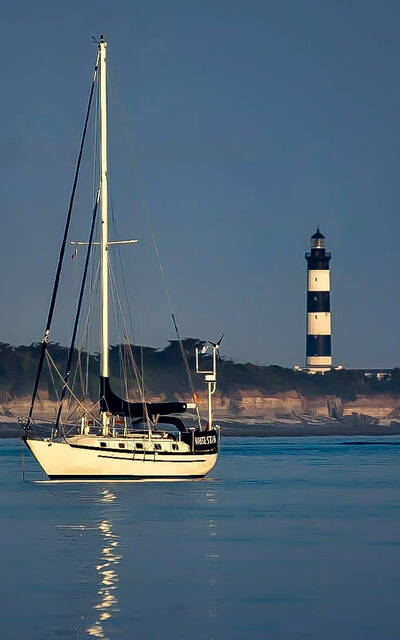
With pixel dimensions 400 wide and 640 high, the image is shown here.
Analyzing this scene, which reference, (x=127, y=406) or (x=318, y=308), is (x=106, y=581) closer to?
(x=127, y=406)

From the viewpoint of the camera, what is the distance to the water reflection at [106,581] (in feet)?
101

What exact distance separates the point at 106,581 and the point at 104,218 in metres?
34.2

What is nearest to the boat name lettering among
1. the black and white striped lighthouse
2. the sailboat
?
the sailboat

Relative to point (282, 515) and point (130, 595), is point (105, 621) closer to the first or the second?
point (130, 595)

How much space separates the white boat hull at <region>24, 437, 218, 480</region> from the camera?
6356cm

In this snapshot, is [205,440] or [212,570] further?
[205,440]

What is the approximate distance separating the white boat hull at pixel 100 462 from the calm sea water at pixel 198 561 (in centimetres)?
79

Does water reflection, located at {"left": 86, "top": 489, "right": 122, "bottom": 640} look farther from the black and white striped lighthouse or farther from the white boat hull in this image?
the black and white striped lighthouse

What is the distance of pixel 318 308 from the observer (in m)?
186

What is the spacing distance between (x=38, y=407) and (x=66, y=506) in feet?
463

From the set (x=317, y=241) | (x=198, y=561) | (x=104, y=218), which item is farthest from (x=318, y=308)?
(x=198, y=561)

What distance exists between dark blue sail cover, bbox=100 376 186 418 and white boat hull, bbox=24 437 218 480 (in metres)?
2.26

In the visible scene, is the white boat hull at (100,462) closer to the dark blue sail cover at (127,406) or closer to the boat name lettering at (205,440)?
the boat name lettering at (205,440)

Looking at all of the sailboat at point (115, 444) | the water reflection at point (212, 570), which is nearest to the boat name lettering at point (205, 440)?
the sailboat at point (115, 444)
